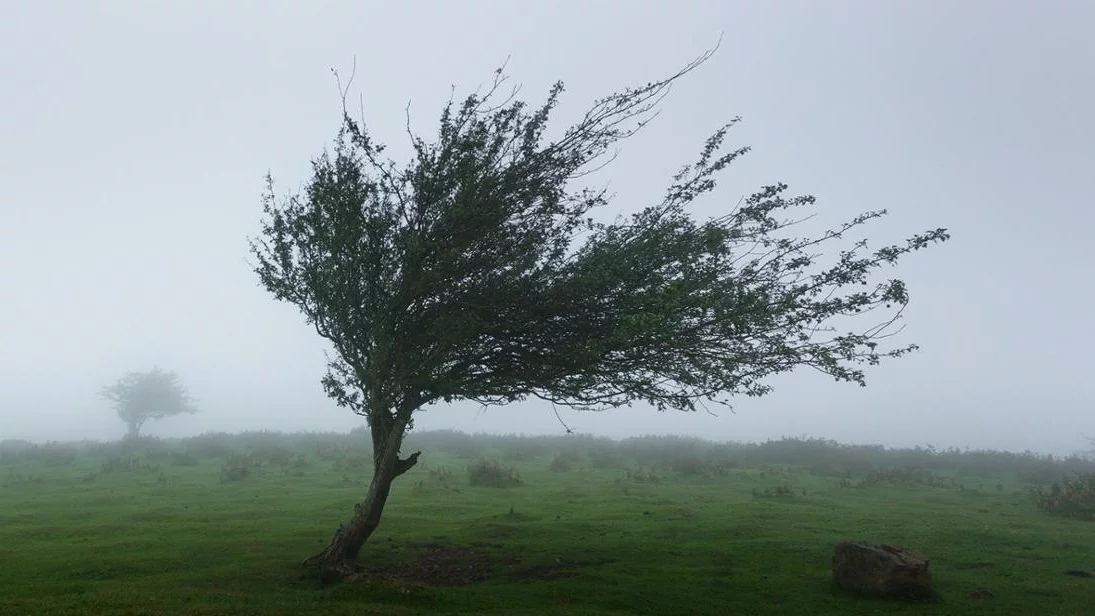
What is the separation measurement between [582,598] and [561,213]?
32.1 ft

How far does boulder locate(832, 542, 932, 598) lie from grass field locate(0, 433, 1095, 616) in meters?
0.56

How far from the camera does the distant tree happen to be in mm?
117875

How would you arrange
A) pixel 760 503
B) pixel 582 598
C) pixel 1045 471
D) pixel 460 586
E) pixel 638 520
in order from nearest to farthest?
1. pixel 582 598
2. pixel 460 586
3. pixel 638 520
4. pixel 760 503
5. pixel 1045 471

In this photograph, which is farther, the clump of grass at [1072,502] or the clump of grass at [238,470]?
the clump of grass at [238,470]

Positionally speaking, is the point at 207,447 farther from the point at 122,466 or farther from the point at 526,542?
the point at 526,542

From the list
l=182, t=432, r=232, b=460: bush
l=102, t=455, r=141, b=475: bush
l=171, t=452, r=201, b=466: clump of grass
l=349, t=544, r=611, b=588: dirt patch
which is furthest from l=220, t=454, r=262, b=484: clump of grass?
l=349, t=544, r=611, b=588: dirt patch

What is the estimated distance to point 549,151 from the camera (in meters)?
18.4

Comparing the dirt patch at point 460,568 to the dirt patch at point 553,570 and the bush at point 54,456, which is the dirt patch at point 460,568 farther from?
the bush at point 54,456

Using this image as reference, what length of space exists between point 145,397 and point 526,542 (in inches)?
4598

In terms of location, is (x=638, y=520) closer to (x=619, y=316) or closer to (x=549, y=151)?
(x=619, y=316)

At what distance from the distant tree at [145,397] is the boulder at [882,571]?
125226mm

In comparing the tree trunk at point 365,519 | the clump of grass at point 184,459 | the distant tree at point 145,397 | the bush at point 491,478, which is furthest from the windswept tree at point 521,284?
the distant tree at point 145,397

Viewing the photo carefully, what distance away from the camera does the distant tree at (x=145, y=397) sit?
118 metres

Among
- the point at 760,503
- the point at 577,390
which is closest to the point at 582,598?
the point at 577,390
